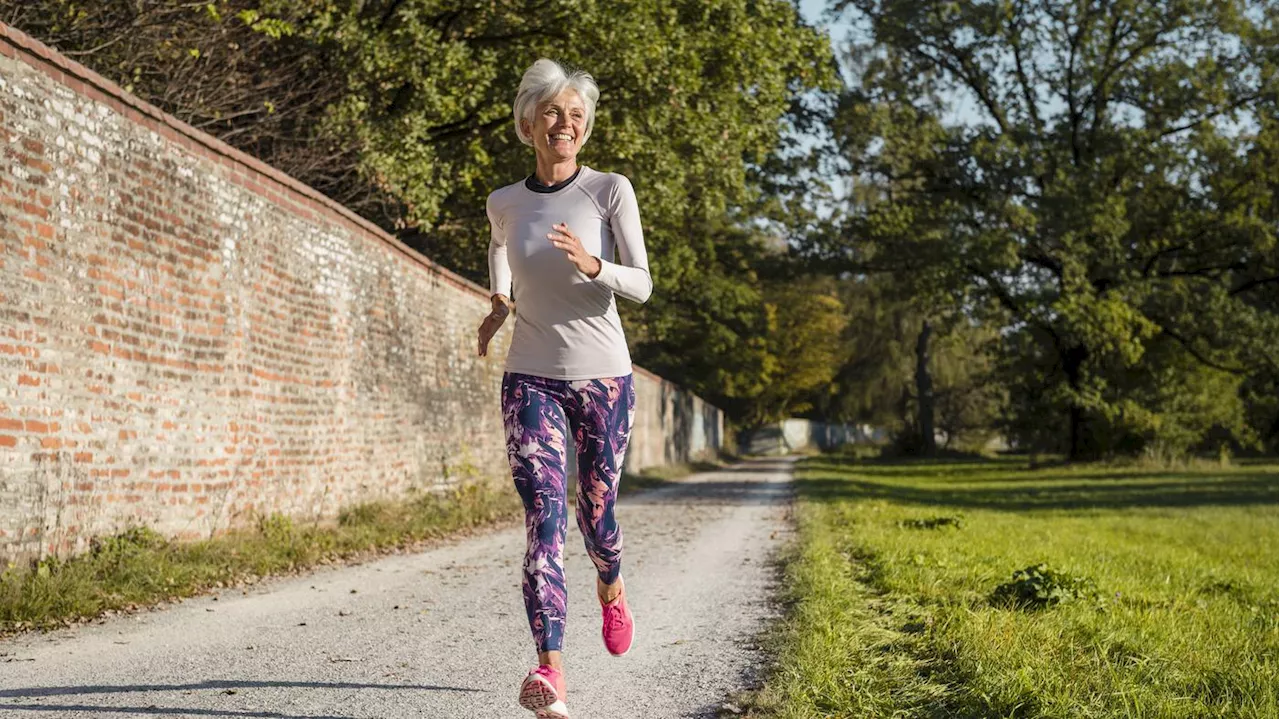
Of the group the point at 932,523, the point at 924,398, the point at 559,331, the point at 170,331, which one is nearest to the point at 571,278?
the point at 559,331

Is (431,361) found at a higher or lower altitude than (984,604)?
higher

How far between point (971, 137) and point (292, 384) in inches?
786

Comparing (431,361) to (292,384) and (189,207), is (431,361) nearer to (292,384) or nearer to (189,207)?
(292,384)

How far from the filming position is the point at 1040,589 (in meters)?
5.96

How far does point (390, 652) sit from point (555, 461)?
1669mm

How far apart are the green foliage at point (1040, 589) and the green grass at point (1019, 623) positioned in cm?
4

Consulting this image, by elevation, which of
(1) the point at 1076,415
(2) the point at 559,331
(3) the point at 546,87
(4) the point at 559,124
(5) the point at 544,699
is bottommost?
(5) the point at 544,699

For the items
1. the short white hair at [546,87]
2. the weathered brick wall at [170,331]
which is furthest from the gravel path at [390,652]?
the short white hair at [546,87]

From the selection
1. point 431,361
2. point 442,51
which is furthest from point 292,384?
point 442,51

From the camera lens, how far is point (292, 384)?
381 inches

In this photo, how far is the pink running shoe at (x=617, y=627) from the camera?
398 cm

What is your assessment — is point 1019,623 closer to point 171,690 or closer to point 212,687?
point 212,687

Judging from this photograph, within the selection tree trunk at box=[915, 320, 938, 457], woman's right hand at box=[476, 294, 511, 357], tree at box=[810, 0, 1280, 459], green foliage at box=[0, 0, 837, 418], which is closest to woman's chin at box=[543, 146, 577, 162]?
woman's right hand at box=[476, 294, 511, 357]

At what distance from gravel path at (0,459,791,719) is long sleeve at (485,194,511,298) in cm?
153
